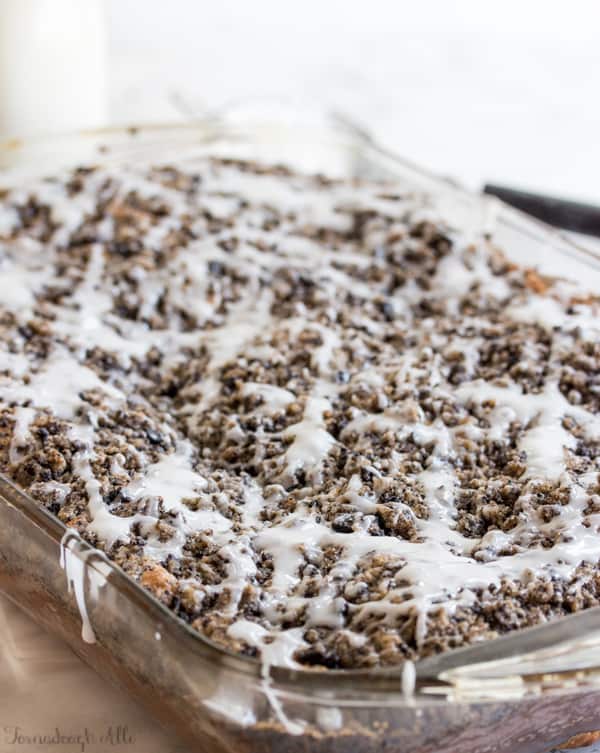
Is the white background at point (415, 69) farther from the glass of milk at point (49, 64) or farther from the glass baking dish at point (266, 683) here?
the glass baking dish at point (266, 683)

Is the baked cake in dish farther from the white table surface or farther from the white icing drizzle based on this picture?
the white table surface

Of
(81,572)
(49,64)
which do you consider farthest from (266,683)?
(49,64)

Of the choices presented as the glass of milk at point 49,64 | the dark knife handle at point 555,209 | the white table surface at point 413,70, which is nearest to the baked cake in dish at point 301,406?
the dark knife handle at point 555,209

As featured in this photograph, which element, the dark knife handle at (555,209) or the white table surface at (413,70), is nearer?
the dark knife handle at (555,209)

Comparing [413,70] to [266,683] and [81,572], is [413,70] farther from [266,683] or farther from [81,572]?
[266,683]

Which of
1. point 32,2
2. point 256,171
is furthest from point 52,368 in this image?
point 32,2
